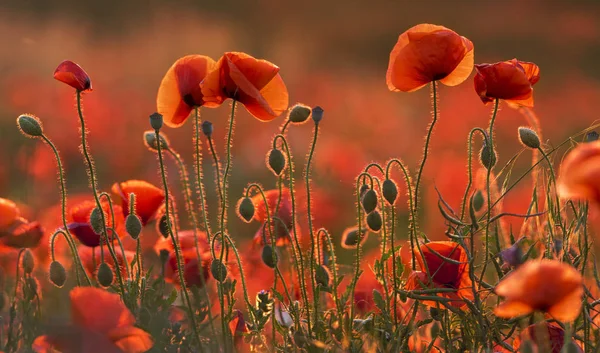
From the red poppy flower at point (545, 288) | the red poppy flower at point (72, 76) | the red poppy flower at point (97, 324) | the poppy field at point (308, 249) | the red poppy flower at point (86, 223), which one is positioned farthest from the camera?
the red poppy flower at point (86, 223)

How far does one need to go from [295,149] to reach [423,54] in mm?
2263

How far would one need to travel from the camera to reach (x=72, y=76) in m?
1.18

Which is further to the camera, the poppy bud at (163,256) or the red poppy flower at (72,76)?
the poppy bud at (163,256)

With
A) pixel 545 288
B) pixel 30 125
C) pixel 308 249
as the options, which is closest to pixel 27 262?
pixel 30 125

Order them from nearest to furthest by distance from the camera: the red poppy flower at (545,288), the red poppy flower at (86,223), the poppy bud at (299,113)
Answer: the red poppy flower at (545,288) → the poppy bud at (299,113) → the red poppy flower at (86,223)

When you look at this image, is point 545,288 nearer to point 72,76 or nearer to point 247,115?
point 72,76

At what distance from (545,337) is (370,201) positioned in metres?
0.34

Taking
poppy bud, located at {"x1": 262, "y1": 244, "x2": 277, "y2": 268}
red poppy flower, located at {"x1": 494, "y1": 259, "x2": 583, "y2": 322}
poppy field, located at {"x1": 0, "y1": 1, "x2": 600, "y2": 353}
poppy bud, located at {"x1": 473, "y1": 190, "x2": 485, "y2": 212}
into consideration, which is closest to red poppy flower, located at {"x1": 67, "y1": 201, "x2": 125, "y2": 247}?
poppy field, located at {"x1": 0, "y1": 1, "x2": 600, "y2": 353}

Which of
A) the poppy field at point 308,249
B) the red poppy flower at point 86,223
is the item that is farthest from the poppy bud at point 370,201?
the red poppy flower at point 86,223

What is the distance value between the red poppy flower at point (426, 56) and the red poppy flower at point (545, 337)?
0.34 m

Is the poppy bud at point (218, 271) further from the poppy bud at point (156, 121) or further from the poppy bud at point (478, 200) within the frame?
the poppy bud at point (478, 200)

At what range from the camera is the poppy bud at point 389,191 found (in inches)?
50.4

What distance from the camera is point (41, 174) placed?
2.49 metres

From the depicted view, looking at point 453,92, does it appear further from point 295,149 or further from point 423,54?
point 423,54
